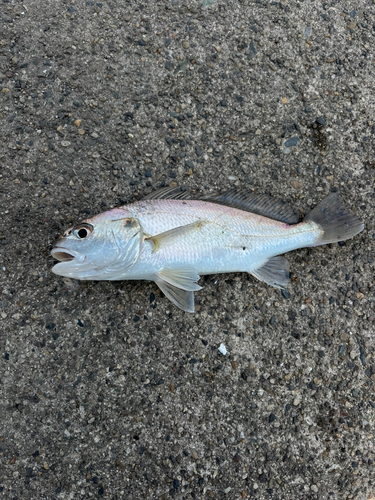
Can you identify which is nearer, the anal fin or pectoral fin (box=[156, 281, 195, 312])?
pectoral fin (box=[156, 281, 195, 312])

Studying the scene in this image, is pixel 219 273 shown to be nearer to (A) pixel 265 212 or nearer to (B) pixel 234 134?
(A) pixel 265 212

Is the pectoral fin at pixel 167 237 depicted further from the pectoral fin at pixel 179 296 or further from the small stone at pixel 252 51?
the small stone at pixel 252 51

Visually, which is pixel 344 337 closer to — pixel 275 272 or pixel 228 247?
pixel 275 272

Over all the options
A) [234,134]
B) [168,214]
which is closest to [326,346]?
[168,214]

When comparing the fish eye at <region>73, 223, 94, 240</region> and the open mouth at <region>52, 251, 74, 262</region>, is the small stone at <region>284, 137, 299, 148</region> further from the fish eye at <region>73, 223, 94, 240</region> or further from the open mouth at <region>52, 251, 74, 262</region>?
the open mouth at <region>52, 251, 74, 262</region>

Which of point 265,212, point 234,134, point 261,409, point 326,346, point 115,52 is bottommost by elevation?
point 261,409

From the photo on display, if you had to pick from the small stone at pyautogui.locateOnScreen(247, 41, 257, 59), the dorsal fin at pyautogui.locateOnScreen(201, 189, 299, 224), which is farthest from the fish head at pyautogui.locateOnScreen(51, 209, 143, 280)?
the small stone at pyautogui.locateOnScreen(247, 41, 257, 59)

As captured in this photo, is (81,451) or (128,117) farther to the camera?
(128,117)

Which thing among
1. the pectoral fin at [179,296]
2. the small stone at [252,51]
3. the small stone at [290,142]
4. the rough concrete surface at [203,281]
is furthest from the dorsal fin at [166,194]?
the small stone at [252,51]
